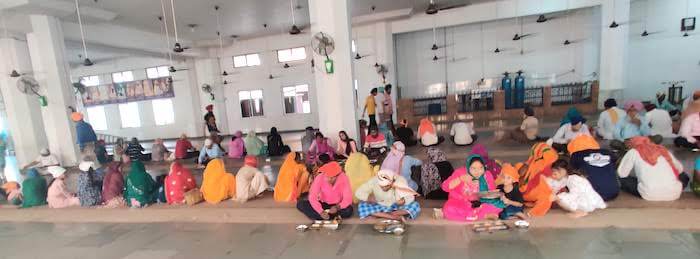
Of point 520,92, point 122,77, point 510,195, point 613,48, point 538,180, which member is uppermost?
point 122,77

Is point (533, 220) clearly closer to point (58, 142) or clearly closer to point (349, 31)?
point (349, 31)

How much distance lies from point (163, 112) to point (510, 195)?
1432 centimetres

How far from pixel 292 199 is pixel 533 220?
2.69 metres

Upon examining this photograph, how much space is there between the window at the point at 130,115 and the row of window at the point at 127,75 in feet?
3.58

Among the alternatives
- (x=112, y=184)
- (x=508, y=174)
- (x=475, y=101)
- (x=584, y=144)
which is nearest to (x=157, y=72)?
(x=112, y=184)

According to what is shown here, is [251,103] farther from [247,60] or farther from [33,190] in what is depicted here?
[33,190]

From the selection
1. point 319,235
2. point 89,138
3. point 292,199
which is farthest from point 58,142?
point 319,235

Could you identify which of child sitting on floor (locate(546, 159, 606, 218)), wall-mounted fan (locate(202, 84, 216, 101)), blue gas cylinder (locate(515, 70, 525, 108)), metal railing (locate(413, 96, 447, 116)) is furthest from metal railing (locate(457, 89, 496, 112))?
wall-mounted fan (locate(202, 84, 216, 101))

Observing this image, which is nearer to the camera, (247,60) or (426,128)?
(426,128)

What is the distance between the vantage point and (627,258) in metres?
2.36

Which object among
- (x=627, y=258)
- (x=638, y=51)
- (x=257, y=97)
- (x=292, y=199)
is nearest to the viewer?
(x=627, y=258)

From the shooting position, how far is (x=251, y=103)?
1291 centimetres

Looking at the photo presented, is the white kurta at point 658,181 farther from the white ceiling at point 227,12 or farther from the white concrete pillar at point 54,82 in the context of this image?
the white concrete pillar at point 54,82

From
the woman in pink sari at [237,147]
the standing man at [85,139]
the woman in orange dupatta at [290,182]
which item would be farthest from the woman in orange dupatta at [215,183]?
the standing man at [85,139]
